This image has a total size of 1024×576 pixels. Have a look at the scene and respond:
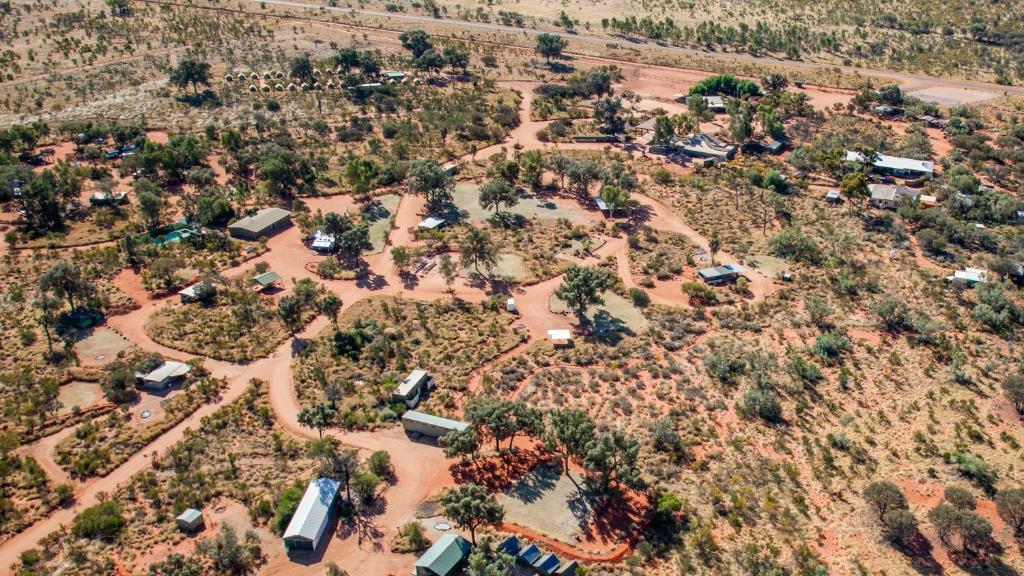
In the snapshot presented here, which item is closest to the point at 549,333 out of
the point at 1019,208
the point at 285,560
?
the point at 285,560

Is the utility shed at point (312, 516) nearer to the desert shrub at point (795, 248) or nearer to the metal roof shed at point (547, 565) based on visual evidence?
the metal roof shed at point (547, 565)

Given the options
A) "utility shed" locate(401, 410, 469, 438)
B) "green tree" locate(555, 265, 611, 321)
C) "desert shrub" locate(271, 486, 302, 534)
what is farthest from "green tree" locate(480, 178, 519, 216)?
"desert shrub" locate(271, 486, 302, 534)

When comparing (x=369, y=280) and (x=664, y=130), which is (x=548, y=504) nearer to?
(x=369, y=280)

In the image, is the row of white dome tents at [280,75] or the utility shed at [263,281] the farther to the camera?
the row of white dome tents at [280,75]

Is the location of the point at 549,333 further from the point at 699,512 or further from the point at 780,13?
the point at 780,13

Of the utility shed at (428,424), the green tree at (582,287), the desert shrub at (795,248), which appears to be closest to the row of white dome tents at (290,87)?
the green tree at (582,287)

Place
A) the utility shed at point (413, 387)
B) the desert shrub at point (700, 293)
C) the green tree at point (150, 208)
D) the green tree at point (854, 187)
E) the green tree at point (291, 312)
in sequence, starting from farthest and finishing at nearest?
the green tree at point (854, 187) → the green tree at point (150, 208) → the desert shrub at point (700, 293) → the green tree at point (291, 312) → the utility shed at point (413, 387)

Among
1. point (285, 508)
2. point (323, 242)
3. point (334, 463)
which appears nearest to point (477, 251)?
point (323, 242)

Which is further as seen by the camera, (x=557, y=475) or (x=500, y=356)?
(x=500, y=356)
